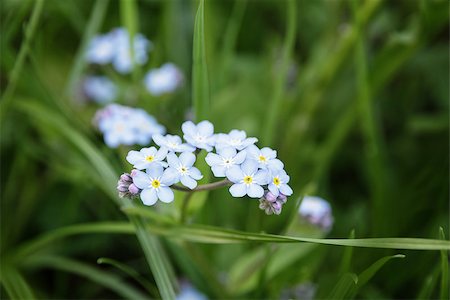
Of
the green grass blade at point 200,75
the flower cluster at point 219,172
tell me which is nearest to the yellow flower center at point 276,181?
the flower cluster at point 219,172

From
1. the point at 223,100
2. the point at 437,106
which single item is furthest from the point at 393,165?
the point at 223,100

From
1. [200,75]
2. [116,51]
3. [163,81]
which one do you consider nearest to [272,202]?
[200,75]

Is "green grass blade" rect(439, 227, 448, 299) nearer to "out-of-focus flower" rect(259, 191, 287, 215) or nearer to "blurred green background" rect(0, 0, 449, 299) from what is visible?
"blurred green background" rect(0, 0, 449, 299)

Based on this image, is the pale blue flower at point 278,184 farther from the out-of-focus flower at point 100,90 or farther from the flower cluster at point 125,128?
the out-of-focus flower at point 100,90

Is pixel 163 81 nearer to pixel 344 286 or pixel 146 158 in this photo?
pixel 146 158

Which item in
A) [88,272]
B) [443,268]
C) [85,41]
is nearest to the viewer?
[443,268]
